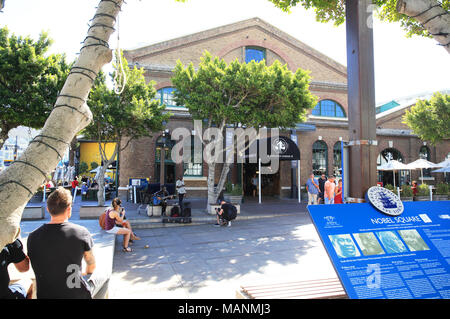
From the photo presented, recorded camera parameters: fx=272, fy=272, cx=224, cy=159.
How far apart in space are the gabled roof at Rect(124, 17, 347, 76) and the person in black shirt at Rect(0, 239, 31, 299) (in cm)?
1905

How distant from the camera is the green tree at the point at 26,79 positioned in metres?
10.6

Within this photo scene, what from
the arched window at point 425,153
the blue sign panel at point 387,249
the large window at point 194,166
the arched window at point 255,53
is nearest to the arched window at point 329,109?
the arched window at point 255,53

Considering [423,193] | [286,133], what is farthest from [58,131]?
[286,133]

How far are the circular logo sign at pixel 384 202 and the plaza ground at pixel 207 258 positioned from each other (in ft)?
5.00

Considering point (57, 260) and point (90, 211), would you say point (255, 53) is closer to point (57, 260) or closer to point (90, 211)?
point (90, 211)

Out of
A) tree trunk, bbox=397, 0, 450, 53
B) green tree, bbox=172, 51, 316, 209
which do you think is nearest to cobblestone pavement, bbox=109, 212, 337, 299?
tree trunk, bbox=397, 0, 450, 53

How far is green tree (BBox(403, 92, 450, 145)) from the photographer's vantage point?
60.1 feet

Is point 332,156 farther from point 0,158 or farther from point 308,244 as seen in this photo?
point 0,158

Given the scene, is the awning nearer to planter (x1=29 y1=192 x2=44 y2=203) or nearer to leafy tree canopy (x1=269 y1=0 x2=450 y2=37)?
leafy tree canopy (x1=269 y1=0 x2=450 y2=37)

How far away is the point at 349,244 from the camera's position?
2.49 m

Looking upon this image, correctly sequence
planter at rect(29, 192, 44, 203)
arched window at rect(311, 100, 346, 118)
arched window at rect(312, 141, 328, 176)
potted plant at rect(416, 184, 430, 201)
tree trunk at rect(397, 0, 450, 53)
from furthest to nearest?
arched window at rect(311, 100, 346, 118) → arched window at rect(312, 141, 328, 176) → potted plant at rect(416, 184, 430, 201) → planter at rect(29, 192, 44, 203) → tree trunk at rect(397, 0, 450, 53)

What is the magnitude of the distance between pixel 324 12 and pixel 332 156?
59.4 ft

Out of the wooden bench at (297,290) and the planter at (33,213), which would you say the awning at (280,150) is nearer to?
the planter at (33,213)
